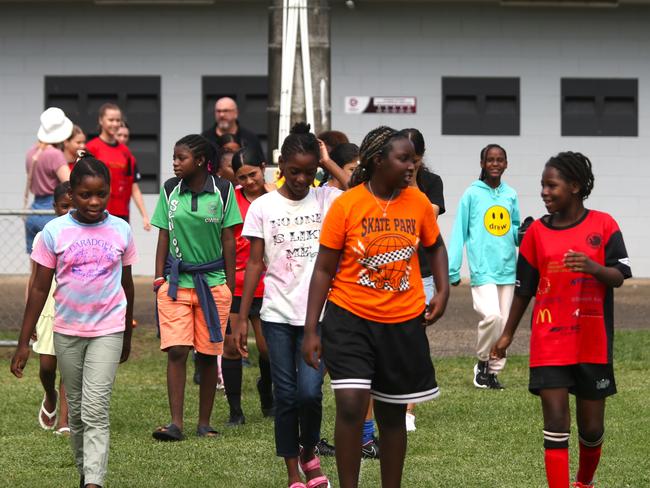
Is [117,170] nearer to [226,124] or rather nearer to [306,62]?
[226,124]

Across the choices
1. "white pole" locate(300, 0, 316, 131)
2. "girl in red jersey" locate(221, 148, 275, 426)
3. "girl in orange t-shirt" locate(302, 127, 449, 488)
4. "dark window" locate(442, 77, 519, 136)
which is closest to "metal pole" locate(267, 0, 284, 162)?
"white pole" locate(300, 0, 316, 131)

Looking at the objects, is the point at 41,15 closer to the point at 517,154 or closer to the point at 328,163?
the point at 517,154

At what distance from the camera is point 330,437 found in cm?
834

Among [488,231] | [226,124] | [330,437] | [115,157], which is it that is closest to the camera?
[330,437]

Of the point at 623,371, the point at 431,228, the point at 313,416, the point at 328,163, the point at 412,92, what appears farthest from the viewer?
the point at 412,92

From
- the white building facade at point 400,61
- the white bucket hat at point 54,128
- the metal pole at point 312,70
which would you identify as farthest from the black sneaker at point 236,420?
the white building facade at point 400,61

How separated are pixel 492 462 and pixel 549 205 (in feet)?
6.04

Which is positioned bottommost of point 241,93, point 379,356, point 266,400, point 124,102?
point 266,400

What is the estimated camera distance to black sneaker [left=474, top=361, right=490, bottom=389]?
10.2 metres

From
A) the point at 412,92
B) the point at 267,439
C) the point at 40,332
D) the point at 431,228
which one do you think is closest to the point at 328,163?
the point at 431,228

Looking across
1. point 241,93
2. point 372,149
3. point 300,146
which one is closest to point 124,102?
point 241,93

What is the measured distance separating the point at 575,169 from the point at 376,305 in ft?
4.07

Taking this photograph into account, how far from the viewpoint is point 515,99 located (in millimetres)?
17672

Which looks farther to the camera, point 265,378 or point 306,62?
point 306,62
